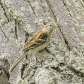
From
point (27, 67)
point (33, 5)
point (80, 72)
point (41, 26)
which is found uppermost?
point (33, 5)

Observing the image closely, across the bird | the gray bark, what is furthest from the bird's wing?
the gray bark

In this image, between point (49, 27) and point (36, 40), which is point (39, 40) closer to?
point (36, 40)

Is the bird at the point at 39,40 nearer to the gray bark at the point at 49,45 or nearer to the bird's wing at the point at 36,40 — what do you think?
the bird's wing at the point at 36,40

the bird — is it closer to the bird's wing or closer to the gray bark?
the bird's wing

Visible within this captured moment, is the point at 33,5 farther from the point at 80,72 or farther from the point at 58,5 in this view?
the point at 80,72

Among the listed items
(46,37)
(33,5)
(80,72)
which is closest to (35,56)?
(46,37)

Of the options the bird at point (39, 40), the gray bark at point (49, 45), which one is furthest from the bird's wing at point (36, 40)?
the gray bark at point (49, 45)

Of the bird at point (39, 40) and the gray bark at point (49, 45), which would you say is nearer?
the gray bark at point (49, 45)
